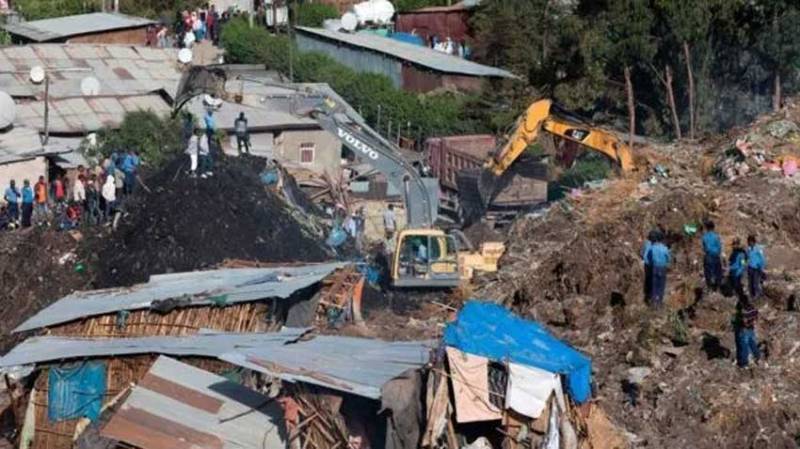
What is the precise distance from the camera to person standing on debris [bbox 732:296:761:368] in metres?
17.2

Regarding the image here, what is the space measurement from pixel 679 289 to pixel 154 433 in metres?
7.53

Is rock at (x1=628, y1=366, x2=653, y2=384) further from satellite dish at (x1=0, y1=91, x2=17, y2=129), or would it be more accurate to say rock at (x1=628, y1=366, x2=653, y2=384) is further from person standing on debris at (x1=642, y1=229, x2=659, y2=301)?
satellite dish at (x1=0, y1=91, x2=17, y2=129)

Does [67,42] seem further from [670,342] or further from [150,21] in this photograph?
[670,342]

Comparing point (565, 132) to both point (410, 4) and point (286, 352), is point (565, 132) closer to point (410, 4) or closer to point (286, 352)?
point (286, 352)

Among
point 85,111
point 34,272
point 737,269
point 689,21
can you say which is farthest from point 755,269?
point 85,111

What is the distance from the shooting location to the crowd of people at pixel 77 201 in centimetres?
2531

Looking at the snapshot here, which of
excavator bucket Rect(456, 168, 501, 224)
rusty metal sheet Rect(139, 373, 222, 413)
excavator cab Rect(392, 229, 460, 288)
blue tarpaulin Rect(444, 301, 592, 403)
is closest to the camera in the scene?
blue tarpaulin Rect(444, 301, 592, 403)

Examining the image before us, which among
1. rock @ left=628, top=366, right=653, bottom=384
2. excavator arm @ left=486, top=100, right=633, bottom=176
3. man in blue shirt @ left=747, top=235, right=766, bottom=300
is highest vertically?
excavator arm @ left=486, top=100, right=633, bottom=176

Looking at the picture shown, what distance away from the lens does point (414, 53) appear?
40.5m

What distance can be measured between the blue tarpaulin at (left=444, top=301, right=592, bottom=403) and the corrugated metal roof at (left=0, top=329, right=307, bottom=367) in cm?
190

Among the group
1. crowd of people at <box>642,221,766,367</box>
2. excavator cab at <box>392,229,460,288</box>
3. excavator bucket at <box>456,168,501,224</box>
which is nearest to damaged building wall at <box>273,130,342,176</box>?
excavator bucket at <box>456,168,501,224</box>

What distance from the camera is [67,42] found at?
39.2 m

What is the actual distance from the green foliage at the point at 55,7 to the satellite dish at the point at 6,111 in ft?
50.6

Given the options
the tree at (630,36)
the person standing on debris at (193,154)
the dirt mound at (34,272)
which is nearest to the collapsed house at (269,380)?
the dirt mound at (34,272)
